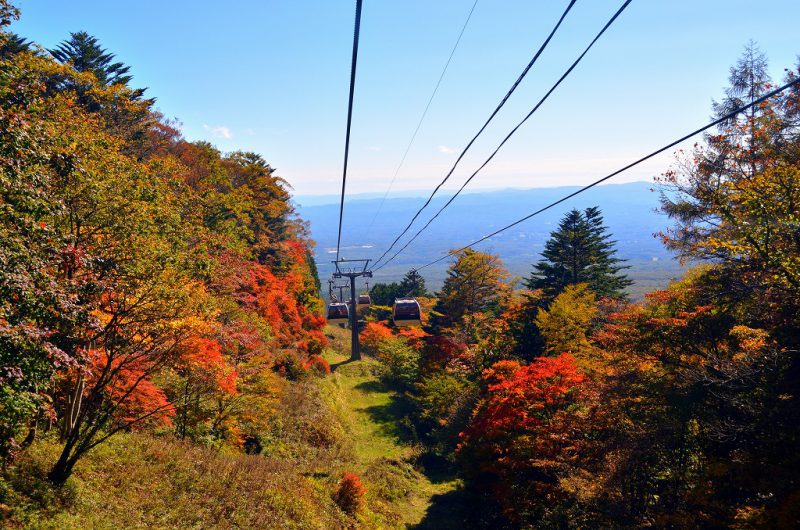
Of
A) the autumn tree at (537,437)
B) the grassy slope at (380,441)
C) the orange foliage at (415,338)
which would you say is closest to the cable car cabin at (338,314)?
the grassy slope at (380,441)

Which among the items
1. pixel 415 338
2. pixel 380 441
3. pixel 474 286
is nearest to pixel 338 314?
pixel 415 338

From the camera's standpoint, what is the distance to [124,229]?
10.6 metres

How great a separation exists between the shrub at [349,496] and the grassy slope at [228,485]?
→ 34 cm

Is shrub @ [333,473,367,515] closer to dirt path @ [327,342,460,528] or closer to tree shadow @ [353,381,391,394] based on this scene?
dirt path @ [327,342,460,528]

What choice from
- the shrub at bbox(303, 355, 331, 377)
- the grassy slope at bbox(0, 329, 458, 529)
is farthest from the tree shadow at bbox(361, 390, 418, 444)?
the shrub at bbox(303, 355, 331, 377)

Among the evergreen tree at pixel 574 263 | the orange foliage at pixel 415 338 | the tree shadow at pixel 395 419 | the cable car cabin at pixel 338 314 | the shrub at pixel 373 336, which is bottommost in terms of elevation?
the tree shadow at pixel 395 419

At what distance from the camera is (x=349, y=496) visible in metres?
15.2

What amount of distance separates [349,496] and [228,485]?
4551 millimetres

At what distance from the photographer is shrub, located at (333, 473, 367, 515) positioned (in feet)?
49.3

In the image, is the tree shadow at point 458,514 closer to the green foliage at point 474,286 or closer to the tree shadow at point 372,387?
the tree shadow at point 372,387

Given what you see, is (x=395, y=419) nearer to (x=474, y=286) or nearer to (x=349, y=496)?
(x=349, y=496)

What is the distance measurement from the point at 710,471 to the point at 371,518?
37.0 ft

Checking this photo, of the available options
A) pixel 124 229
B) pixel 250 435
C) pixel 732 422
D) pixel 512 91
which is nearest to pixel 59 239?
pixel 124 229

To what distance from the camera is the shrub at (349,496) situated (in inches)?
592
